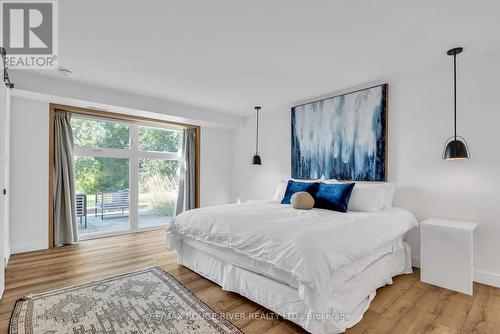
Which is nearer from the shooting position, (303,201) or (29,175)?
(303,201)

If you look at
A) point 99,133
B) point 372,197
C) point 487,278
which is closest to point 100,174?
point 99,133

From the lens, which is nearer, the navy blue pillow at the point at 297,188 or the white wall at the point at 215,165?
the navy blue pillow at the point at 297,188

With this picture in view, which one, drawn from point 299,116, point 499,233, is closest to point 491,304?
point 499,233

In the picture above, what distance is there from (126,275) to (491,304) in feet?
11.6

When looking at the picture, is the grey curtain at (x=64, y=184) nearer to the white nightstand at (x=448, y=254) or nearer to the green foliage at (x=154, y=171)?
the green foliage at (x=154, y=171)

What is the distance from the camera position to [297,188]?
357 centimetres

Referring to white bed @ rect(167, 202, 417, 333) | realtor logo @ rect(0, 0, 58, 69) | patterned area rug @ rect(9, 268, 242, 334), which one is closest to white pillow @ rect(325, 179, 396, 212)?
white bed @ rect(167, 202, 417, 333)

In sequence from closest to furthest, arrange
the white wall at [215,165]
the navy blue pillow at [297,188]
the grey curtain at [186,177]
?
the navy blue pillow at [297,188], the grey curtain at [186,177], the white wall at [215,165]

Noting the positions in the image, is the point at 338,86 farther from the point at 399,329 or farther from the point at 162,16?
the point at 399,329

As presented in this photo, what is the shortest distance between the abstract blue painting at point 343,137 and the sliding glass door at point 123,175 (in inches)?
104

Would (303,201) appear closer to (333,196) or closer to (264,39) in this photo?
(333,196)

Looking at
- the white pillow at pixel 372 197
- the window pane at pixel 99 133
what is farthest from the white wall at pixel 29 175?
the white pillow at pixel 372 197

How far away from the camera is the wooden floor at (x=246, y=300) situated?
6.24 feet

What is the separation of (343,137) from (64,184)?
434 cm
